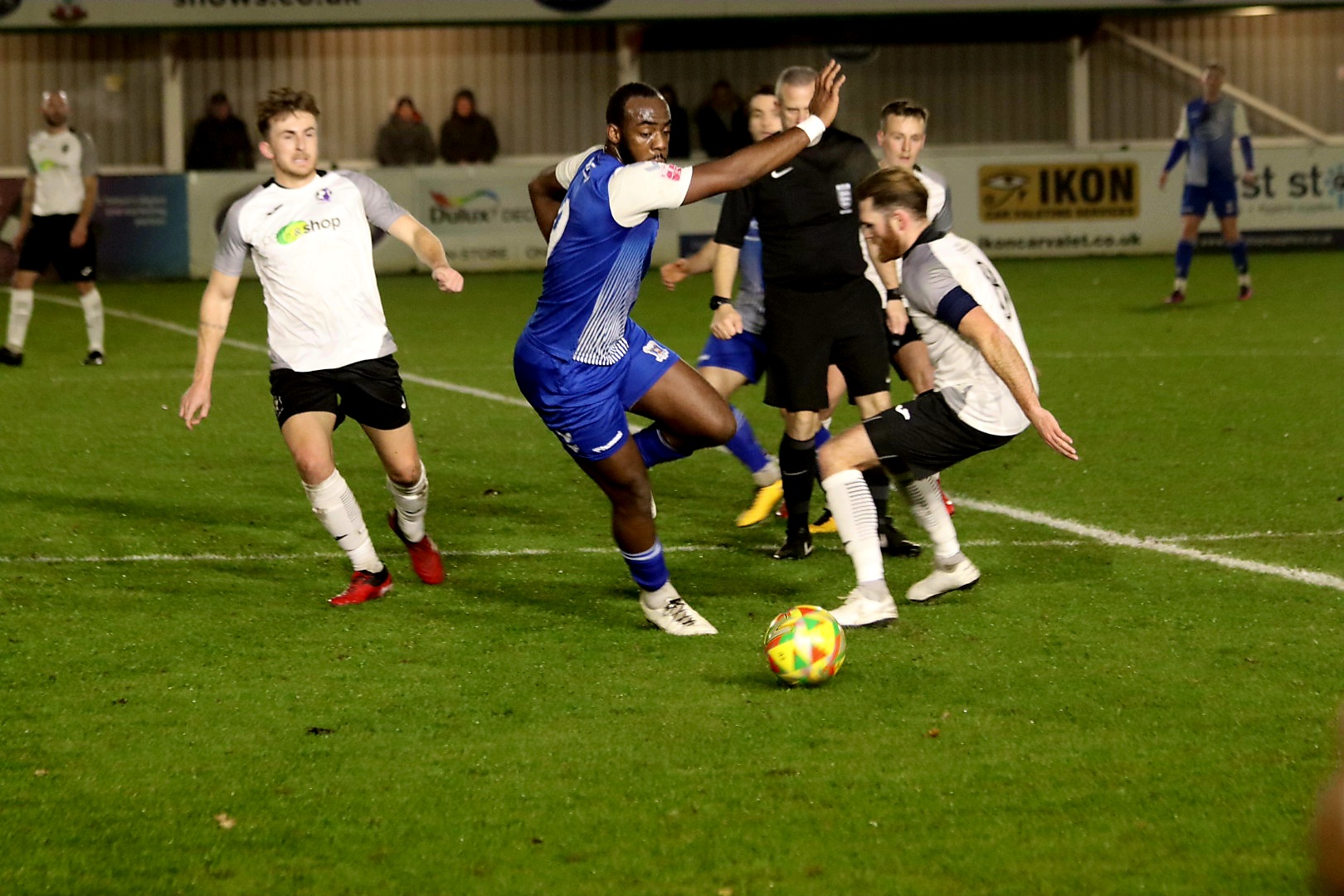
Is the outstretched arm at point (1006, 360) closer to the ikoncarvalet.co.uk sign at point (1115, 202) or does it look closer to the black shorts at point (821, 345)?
the black shorts at point (821, 345)

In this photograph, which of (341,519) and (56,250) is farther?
(56,250)

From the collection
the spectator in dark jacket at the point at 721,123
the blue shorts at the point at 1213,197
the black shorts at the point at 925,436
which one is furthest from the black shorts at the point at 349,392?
the spectator in dark jacket at the point at 721,123

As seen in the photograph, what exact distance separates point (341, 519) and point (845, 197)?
2.55 metres

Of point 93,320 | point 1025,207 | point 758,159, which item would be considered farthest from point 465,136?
point 758,159

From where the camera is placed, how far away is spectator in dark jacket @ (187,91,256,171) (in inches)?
932

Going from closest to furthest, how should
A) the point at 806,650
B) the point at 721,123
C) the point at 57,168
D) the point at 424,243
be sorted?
the point at 806,650
the point at 424,243
the point at 57,168
the point at 721,123

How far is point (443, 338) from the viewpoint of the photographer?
15188mm

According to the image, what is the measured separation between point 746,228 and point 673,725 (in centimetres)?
299

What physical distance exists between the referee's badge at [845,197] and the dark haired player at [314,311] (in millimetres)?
1827

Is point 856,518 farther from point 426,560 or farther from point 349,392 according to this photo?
point 349,392

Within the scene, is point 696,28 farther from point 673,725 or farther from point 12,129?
point 673,725

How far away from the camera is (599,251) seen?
567cm

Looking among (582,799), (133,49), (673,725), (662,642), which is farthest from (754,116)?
(133,49)

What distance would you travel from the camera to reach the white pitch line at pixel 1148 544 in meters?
6.54
